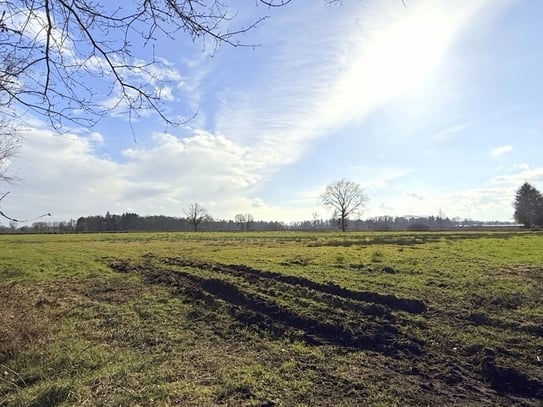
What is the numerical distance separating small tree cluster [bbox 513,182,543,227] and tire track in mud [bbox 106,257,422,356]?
87131 millimetres

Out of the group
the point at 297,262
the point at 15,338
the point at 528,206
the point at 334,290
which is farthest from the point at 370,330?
the point at 528,206

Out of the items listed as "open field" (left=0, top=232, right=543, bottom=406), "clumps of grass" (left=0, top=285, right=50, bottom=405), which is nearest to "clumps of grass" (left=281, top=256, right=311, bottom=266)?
"open field" (left=0, top=232, right=543, bottom=406)

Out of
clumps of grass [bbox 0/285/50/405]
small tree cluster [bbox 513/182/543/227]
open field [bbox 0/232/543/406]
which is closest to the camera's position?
open field [bbox 0/232/543/406]

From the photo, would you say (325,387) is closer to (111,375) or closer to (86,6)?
(111,375)

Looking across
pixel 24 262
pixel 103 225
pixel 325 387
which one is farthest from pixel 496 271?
pixel 103 225

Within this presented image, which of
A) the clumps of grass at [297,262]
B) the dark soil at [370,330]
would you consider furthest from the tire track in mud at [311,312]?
the clumps of grass at [297,262]

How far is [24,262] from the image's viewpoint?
23531mm

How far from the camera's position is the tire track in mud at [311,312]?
8648 mm

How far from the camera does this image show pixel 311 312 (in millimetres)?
10594

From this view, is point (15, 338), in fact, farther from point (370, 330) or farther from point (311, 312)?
point (370, 330)

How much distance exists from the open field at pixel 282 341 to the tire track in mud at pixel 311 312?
4cm

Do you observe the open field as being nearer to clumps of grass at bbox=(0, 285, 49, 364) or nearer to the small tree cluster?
clumps of grass at bbox=(0, 285, 49, 364)

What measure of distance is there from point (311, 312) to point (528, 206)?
9581cm

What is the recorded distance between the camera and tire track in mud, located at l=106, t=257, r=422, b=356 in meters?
8.65
